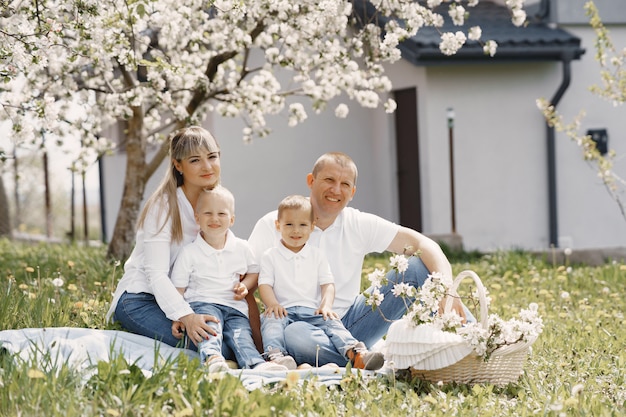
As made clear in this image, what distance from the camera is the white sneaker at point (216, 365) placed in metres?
3.81

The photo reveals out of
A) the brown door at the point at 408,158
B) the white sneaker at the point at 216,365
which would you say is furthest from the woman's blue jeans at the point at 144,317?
the brown door at the point at 408,158

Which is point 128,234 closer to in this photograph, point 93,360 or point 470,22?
point 93,360

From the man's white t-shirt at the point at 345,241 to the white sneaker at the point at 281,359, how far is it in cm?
54

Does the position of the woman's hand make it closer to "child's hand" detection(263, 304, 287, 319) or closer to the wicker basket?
"child's hand" detection(263, 304, 287, 319)

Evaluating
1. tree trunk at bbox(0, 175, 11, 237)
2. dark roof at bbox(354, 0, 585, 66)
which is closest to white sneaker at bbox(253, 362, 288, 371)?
dark roof at bbox(354, 0, 585, 66)

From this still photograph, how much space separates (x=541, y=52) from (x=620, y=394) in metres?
7.32

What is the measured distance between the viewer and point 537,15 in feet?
38.6

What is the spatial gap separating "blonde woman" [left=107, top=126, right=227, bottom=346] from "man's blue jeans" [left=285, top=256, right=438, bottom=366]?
1.72 feet

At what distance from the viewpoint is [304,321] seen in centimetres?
455

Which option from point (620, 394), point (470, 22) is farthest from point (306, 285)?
point (470, 22)

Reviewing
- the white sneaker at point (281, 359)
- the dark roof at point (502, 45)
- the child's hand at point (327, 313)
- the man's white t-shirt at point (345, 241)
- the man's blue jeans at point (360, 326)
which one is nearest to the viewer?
the white sneaker at point (281, 359)

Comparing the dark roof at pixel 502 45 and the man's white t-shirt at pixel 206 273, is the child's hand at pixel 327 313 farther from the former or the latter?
the dark roof at pixel 502 45

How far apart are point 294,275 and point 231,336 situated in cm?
42

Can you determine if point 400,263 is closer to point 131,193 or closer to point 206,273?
point 206,273
